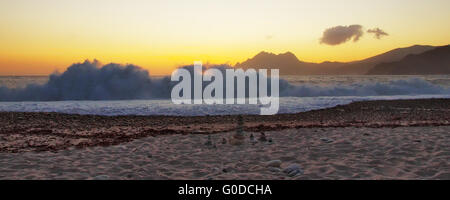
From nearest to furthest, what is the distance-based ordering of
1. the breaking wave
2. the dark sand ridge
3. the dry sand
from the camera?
1. the dry sand
2. the dark sand ridge
3. the breaking wave

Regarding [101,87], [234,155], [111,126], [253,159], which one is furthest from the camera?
[101,87]

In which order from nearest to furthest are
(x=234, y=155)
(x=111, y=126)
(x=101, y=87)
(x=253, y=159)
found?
(x=253, y=159), (x=234, y=155), (x=111, y=126), (x=101, y=87)

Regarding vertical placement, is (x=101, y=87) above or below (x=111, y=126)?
above

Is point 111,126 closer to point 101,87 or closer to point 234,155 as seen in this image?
point 234,155

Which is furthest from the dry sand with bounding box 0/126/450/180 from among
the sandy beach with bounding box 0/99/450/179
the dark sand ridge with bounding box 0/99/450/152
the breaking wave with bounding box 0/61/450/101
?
the breaking wave with bounding box 0/61/450/101

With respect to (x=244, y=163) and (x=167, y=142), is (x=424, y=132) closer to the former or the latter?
(x=244, y=163)

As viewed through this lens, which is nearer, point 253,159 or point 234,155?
point 253,159

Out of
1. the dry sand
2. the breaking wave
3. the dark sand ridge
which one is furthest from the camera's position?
the breaking wave

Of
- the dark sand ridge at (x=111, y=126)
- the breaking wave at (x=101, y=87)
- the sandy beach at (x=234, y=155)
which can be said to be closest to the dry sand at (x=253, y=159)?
the sandy beach at (x=234, y=155)

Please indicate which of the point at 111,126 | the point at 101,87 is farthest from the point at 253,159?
the point at 101,87

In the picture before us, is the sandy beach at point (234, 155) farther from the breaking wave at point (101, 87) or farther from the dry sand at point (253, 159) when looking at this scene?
the breaking wave at point (101, 87)

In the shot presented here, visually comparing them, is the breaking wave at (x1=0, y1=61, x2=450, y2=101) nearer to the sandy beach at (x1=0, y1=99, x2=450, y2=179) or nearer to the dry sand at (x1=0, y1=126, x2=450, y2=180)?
the sandy beach at (x1=0, y1=99, x2=450, y2=179)
